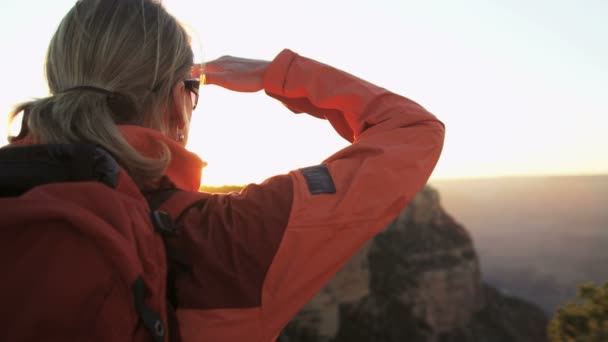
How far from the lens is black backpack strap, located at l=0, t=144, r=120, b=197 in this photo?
3.13 ft

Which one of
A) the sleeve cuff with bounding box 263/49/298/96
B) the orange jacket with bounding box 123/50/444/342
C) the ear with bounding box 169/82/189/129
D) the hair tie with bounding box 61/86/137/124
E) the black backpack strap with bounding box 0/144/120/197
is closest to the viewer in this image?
the black backpack strap with bounding box 0/144/120/197

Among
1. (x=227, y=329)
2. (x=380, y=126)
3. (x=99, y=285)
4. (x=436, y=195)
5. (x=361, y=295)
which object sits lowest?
(x=361, y=295)

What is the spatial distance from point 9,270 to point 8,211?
0.33ft

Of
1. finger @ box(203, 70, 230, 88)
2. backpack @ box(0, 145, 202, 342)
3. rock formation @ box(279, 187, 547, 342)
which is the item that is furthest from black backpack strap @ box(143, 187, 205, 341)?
rock formation @ box(279, 187, 547, 342)

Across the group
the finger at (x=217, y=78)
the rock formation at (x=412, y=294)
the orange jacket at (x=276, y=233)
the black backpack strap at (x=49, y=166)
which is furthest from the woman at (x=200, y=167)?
the rock formation at (x=412, y=294)

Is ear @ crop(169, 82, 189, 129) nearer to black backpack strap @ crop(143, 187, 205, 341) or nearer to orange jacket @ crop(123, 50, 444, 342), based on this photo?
orange jacket @ crop(123, 50, 444, 342)

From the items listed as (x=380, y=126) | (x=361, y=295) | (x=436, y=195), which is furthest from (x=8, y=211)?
(x=436, y=195)

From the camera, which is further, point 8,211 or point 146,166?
point 146,166

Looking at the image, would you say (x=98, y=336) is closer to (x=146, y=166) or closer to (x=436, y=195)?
(x=146, y=166)

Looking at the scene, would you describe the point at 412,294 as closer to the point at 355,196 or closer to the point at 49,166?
the point at 355,196

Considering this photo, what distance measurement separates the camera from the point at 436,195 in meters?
32.0

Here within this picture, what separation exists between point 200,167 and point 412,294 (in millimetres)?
26078

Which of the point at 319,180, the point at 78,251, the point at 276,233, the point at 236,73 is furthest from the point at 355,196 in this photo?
the point at 236,73

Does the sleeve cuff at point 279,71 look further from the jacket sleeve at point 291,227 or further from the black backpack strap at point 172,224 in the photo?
the black backpack strap at point 172,224
